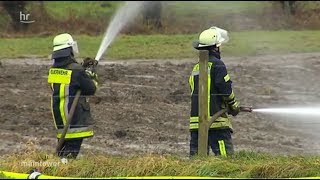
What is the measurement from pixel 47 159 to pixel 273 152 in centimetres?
321

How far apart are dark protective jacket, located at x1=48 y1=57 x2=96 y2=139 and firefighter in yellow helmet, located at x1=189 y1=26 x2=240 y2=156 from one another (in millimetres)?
1105

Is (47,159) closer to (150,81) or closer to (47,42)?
(150,81)

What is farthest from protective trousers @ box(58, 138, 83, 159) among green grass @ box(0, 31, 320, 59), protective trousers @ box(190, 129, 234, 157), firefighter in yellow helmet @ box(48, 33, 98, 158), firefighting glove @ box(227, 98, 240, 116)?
green grass @ box(0, 31, 320, 59)

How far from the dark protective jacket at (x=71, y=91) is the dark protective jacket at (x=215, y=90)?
3.57 ft

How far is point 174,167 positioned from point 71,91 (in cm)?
137

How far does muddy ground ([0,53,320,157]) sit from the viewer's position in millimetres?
9203

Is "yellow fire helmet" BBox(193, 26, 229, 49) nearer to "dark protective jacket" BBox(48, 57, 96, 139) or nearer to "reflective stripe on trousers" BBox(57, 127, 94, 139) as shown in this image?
"dark protective jacket" BBox(48, 57, 96, 139)

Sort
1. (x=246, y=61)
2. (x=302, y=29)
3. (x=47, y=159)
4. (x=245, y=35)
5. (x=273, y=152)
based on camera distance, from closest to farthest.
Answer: (x=47, y=159) → (x=273, y=152) → (x=302, y=29) → (x=246, y=61) → (x=245, y=35)

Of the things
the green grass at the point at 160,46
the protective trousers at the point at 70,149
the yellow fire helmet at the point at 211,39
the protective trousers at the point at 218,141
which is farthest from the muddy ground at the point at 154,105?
the yellow fire helmet at the point at 211,39

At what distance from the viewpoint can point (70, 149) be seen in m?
7.23

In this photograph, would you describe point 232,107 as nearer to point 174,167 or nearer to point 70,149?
point 174,167

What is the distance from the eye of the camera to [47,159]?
6934mm

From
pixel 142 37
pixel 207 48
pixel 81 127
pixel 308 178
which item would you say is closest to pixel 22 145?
pixel 81 127

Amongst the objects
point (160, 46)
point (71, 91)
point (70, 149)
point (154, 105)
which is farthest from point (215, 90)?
point (160, 46)
